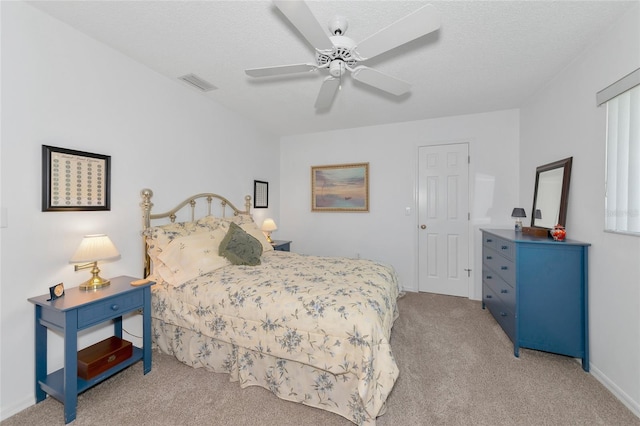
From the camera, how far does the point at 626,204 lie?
186 cm

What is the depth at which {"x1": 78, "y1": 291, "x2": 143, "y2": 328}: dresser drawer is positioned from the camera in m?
1.72

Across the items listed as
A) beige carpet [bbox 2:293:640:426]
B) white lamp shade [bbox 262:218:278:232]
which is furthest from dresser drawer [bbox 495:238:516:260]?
white lamp shade [bbox 262:218:278:232]

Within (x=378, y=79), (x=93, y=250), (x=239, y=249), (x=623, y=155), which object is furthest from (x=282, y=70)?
(x=623, y=155)

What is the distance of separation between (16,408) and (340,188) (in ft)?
13.2

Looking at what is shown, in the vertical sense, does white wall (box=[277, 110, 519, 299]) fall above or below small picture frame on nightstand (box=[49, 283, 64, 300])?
above

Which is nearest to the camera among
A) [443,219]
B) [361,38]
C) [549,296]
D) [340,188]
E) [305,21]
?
[305,21]

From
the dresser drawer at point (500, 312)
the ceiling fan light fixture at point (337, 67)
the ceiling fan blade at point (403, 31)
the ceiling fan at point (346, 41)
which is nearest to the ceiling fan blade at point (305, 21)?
the ceiling fan at point (346, 41)

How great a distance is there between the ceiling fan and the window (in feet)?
4.74

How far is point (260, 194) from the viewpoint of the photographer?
171 inches

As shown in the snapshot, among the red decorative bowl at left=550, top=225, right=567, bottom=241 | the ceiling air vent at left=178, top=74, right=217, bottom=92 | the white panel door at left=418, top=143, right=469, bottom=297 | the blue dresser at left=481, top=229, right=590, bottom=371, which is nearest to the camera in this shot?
the blue dresser at left=481, top=229, right=590, bottom=371

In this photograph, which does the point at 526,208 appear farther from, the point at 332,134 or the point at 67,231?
the point at 67,231

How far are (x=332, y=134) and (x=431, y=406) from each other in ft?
12.8

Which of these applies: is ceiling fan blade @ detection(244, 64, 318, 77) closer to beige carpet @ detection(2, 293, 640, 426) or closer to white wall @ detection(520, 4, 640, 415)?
white wall @ detection(520, 4, 640, 415)

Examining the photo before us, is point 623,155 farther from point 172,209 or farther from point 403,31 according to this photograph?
point 172,209
